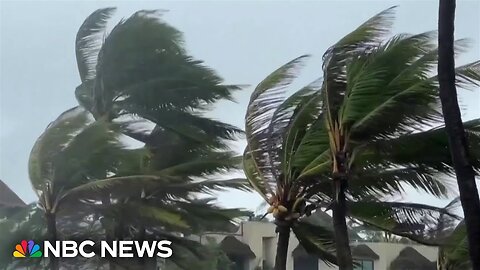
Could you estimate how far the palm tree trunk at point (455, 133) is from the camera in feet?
24.8

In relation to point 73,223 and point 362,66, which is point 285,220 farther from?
point 73,223

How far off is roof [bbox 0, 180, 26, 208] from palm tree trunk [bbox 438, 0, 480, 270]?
884 centimetres

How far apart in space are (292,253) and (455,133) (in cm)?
1340

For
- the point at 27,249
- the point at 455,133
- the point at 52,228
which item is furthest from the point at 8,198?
the point at 455,133

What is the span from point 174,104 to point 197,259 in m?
3.44

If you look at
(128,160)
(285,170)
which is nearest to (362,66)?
Answer: (285,170)

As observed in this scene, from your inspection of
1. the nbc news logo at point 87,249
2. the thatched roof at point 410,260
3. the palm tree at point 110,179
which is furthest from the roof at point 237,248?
the nbc news logo at point 87,249

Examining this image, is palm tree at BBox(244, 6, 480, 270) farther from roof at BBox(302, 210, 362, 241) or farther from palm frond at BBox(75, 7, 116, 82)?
palm frond at BBox(75, 7, 116, 82)

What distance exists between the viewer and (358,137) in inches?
412

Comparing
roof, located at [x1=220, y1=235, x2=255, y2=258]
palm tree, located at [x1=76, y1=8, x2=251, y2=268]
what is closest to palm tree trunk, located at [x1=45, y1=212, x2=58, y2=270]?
palm tree, located at [x1=76, y1=8, x2=251, y2=268]

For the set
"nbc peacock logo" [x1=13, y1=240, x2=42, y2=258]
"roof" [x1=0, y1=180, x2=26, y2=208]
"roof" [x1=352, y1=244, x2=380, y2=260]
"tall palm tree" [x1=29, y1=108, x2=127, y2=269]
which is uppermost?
"tall palm tree" [x1=29, y1=108, x2=127, y2=269]

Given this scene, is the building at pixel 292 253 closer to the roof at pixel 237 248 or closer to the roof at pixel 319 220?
the roof at pixel 237 248

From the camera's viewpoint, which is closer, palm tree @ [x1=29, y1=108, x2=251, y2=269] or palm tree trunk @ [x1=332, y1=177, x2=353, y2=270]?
palm tree trunk @ [x1=332, y1=177, x2=353, y2=270]

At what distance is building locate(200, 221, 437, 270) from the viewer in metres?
22.8
